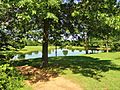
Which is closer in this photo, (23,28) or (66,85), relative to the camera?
(66,85)

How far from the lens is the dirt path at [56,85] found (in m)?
17.6

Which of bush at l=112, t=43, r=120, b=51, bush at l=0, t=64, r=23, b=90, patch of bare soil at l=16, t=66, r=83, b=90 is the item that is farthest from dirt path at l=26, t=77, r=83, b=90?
bush at l=112, t=43, r=120, b=51

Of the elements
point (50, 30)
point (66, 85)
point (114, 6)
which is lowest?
point (66, 85)

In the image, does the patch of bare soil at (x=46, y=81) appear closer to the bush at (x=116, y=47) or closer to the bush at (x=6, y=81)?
the bush at (x=6, y=81)

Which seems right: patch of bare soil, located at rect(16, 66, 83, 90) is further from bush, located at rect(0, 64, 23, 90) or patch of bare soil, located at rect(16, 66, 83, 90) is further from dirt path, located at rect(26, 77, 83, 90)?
bush, located at rect(0, 64, 23, 90)

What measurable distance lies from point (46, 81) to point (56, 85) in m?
1.01

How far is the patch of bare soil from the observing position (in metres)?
17.7

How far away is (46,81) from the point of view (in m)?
18.6

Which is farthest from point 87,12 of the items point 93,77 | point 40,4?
point 93,77

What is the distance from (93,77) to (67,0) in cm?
629

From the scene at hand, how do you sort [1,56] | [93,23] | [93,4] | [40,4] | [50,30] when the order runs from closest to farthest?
[1,56], [40,4], [93,4], [93,23], [50,30]

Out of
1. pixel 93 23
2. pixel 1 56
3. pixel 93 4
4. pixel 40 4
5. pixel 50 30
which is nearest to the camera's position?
pixel 1 56

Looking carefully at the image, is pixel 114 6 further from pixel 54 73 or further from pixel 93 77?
pixel 54 73

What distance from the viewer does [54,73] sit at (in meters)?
20.4
